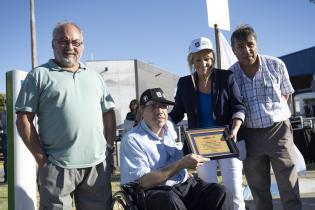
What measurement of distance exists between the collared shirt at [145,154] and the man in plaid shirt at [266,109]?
2.71 feet

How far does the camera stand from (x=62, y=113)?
2.59 m

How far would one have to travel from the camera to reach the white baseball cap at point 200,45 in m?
2.99

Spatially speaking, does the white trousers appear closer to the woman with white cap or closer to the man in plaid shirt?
the woman with white cap

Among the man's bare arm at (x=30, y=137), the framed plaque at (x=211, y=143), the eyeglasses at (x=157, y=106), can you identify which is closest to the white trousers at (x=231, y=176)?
the framed plaque at (x=211, y=143)

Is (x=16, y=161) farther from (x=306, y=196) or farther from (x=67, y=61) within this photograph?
(x=306, y=196)

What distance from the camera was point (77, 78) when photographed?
2.70m

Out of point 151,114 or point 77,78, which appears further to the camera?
point 151,114

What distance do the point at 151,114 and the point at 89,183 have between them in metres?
0.71

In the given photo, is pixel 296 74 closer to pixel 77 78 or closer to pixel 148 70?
pixel 148 70

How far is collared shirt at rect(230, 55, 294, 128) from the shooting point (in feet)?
10.8

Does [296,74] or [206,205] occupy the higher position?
[296,74]

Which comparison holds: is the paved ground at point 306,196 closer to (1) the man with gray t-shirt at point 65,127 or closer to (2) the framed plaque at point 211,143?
(2) the framed plaque at point 211,143

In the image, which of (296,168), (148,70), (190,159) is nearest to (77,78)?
(190,159)

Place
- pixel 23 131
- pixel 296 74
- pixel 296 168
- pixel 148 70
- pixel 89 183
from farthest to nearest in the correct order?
pixel 296 74
pixel 148 70
pixel 296 168
pixel 89 183
pixel 23 131
